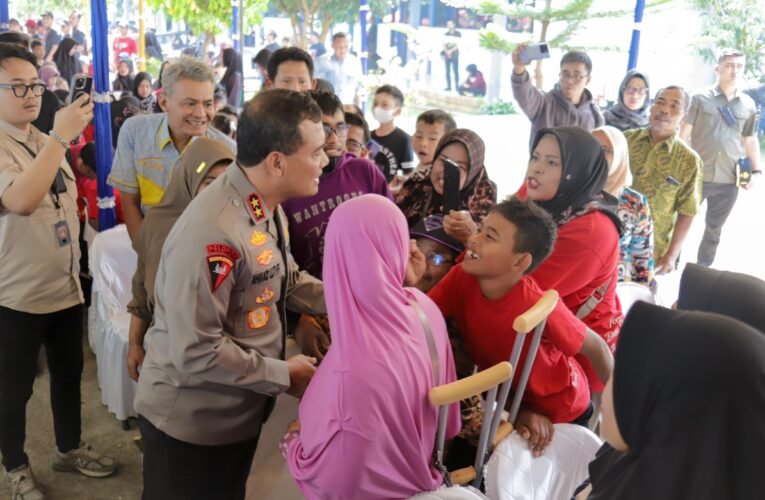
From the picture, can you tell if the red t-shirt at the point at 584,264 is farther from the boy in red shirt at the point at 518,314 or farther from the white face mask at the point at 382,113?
the white face mask at the point at 382,113

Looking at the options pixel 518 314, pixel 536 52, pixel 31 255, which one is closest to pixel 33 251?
pixel 31 255

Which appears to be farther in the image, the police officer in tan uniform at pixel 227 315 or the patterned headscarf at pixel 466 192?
the patterned headscarf at pixel 466 192

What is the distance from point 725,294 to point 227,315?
1.07m

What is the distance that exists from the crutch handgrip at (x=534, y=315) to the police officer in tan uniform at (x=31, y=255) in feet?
4.84

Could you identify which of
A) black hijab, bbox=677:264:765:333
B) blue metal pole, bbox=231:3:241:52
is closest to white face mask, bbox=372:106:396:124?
black hijab, bbox=677:264:765:333

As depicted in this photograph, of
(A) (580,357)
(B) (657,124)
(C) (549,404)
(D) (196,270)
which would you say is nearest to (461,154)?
(A) (580,357)

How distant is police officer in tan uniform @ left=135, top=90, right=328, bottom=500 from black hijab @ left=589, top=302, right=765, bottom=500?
0.82 metres

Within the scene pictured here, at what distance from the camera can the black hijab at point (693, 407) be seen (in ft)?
3.02

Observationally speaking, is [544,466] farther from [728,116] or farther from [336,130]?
[728,116]

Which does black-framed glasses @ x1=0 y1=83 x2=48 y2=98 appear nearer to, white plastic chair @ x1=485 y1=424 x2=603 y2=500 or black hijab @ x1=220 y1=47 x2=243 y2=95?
white plastic chair @ x1=485 y1=424 x2=603 y2=500

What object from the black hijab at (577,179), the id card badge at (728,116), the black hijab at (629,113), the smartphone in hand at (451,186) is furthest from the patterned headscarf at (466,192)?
the id card badge at (728,116)

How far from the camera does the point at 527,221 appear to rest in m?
1.72

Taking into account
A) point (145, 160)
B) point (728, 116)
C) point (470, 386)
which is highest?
point (728, 116)

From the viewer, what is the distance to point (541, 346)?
5.51 ft
